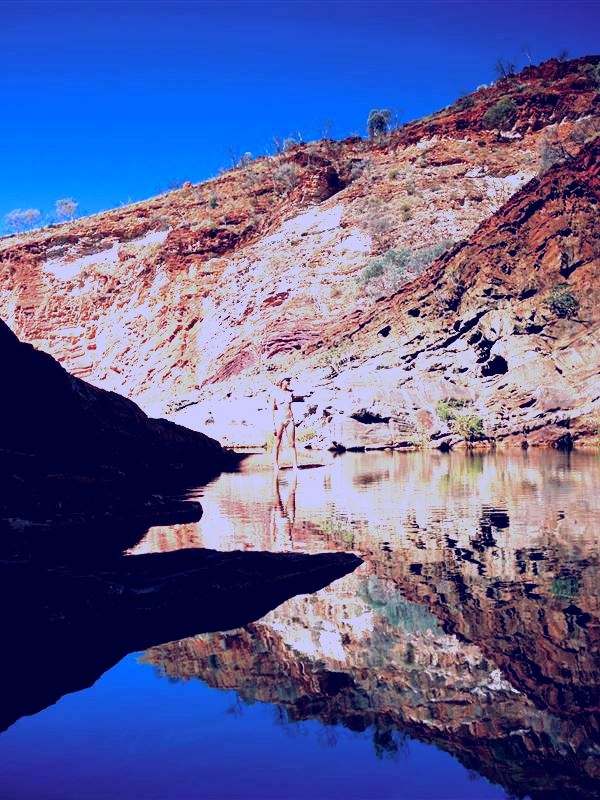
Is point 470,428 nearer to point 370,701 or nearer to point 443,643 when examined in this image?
point 443,643

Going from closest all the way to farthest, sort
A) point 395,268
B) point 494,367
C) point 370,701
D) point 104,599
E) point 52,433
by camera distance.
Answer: point 370,701 → point 104,599 → point 52,433 → point 494,367 → point 395,268

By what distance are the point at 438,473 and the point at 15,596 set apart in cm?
1091

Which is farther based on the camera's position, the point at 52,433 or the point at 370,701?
the point at 52,433

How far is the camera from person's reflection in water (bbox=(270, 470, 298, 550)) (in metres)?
6.64

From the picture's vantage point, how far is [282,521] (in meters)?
7.97

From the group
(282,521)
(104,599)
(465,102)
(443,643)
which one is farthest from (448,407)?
(465,102)

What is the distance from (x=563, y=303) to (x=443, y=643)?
22.3 metres

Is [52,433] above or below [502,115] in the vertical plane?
below

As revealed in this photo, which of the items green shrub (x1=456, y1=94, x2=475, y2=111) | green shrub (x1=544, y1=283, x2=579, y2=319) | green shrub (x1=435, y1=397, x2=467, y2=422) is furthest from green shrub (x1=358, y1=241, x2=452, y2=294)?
green shrub (x1=456, y1=94, x2=475, y2=111)

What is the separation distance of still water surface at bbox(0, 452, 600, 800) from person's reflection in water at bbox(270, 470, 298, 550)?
991 millimetres

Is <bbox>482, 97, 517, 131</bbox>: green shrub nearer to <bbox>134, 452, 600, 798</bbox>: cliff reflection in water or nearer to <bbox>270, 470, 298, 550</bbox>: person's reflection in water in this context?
<bbox>270, 470, 298, 550</bbox>: person's reflection in water

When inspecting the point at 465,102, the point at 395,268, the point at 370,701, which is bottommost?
the point at 370,701

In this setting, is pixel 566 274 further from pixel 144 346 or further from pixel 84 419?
pixel 144 346

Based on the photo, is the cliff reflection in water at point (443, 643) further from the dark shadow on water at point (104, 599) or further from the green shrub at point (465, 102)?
the green shrub at point (465, 102)
